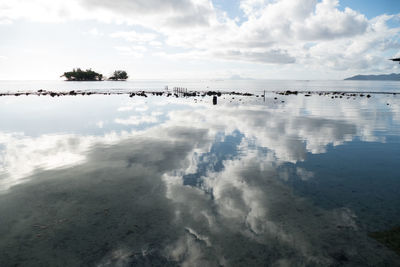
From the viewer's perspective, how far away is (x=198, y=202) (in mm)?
10344

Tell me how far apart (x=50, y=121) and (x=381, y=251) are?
120ft

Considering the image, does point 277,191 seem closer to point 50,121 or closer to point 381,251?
point 381,251

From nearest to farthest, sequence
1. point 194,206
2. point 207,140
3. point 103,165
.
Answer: point 194,206 < point 103,165 < point 207,140

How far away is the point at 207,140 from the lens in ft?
70.6

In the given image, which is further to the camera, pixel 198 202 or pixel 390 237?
pixel 198 202

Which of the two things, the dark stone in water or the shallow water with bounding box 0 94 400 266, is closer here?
the shallow water with bounding box 0 94 400 266

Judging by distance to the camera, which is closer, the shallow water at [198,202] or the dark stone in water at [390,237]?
the shallow water at [198,202]

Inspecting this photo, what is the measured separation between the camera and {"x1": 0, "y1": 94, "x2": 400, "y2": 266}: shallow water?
7383mm

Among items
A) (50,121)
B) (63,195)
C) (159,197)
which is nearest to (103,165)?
(63,195)

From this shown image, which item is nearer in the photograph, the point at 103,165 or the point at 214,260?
the point at 214,260

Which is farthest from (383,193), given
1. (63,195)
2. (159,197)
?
(63,195)

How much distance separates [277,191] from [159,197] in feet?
17.2

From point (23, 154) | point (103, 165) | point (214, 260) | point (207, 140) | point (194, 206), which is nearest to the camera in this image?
point (214, 260)

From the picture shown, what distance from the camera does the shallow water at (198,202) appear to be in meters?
7.38
